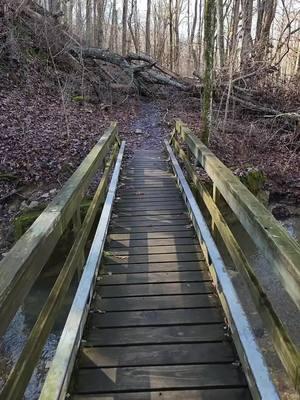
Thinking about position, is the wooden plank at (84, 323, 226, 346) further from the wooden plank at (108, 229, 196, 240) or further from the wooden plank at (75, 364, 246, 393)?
the wooden plank at (108, 229, 196, 240)

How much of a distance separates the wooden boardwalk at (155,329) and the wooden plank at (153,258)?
0.01 m

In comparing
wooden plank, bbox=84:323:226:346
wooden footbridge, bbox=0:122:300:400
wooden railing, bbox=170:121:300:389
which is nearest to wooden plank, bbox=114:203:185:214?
wooden footbridge, bbox=0:122:300:400

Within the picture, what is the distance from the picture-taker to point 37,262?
2.30m

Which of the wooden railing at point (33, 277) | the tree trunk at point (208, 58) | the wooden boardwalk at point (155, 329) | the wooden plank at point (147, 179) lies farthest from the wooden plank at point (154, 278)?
the tree trunk at point (208, 58)

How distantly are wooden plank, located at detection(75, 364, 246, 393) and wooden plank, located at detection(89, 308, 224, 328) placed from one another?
595 millimetres

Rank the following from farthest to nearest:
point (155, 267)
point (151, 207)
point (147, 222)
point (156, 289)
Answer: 1. point (151, 207)
2. point (147, 222)
3. point (155, 267)
4. point (156, 289)

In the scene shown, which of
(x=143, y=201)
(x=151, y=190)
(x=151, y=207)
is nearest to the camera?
(x=151, y=207)

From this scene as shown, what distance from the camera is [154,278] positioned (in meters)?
4.50

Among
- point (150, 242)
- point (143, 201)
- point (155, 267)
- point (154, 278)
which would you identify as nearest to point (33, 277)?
point (154, 278)

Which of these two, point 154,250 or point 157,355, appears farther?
point 154,250

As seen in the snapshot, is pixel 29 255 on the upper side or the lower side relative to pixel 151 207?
upper

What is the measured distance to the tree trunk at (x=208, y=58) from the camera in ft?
30.7

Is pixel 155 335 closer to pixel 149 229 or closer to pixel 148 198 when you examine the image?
pixel 149 229

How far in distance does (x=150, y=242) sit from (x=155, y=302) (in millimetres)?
1609
